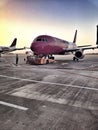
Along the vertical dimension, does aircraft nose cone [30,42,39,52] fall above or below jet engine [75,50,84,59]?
above

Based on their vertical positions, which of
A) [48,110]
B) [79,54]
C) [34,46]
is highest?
[34,46]

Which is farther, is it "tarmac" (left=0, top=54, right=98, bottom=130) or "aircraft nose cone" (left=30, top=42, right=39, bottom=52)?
"aircraft nose cone" (left=30, top=42, right=39, bottom=52)

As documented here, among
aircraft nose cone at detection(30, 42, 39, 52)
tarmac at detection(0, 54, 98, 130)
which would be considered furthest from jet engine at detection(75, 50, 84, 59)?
tarmac at detection(0, 54, 98, 130)

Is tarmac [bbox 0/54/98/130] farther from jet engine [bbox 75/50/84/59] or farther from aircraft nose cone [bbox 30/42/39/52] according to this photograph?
jet engine [bbox 75/50/84/59]

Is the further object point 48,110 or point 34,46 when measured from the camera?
point 34,46

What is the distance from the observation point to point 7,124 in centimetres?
407

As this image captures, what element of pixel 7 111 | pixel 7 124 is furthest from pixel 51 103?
pixel 7 124

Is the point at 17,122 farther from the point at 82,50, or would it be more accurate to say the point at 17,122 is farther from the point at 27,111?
the point at 82,50

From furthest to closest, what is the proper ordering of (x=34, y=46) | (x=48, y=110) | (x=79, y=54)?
(x=79, y=54)
(x=34, y=46)
(x=48, y=110)

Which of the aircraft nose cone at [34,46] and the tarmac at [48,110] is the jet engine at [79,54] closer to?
the aircraft nose cone at [34,46]

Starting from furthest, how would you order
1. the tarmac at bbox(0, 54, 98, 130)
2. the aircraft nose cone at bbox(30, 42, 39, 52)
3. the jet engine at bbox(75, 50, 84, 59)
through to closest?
the jet engine at bbox(75, 50, 84, 59) < the aircraft nose cone at bbox(30, 42, 39, 52) < the tarmac at bbox(0, 54, 98, 130)

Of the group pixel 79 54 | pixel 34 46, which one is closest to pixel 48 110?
pixel 34 46

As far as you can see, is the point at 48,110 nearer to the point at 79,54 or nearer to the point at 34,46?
the point at 34,46

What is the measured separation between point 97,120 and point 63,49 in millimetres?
27164
